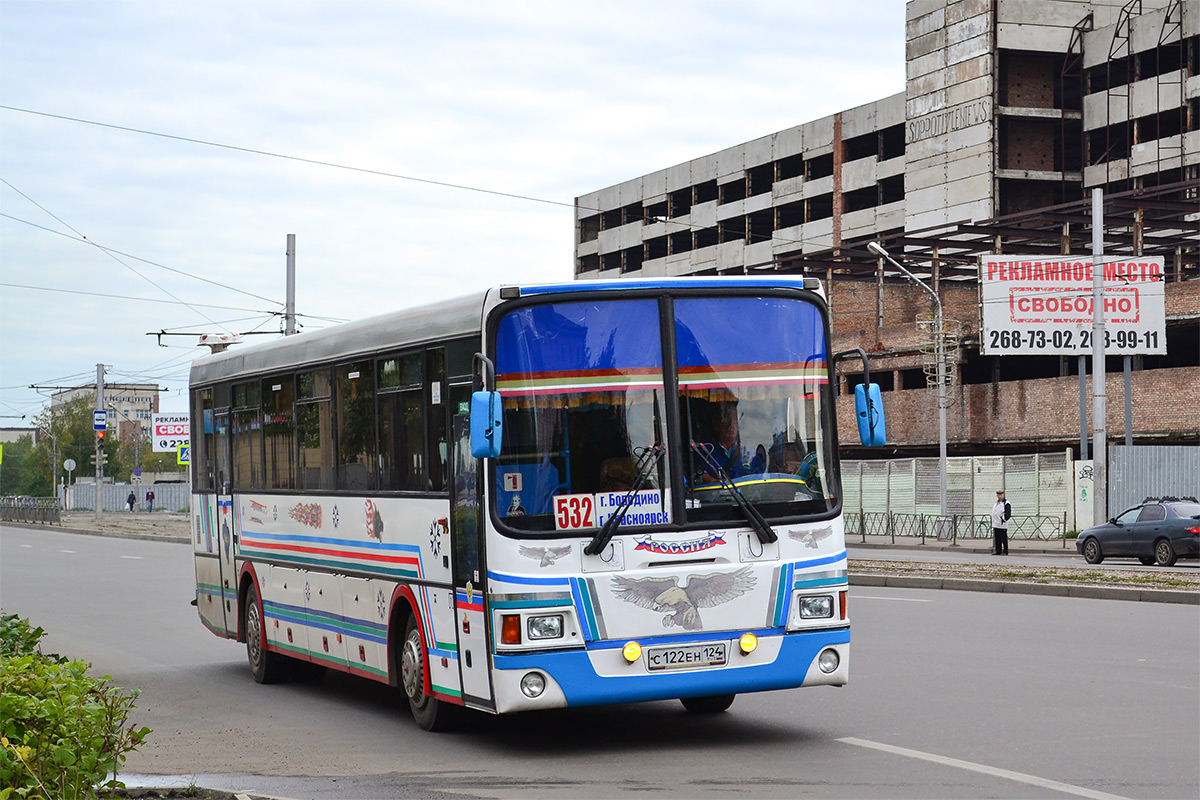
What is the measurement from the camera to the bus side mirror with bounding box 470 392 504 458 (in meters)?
8.80

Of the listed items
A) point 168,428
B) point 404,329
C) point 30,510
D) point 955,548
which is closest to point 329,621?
point 404,329

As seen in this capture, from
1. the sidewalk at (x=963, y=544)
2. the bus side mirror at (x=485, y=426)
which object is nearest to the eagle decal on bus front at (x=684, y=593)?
the bus side mirror at (x=485, y=426)

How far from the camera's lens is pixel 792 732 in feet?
33.3

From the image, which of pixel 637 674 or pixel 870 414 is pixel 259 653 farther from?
pixel 870 414

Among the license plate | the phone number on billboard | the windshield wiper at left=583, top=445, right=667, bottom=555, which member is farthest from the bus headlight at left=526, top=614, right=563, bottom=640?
the phone number on billboard

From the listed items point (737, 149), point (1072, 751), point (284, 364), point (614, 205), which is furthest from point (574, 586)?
point (614, 205)

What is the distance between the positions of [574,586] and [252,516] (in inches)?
224

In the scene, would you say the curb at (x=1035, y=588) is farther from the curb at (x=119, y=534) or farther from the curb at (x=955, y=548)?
the curb at (x=119, y=534)

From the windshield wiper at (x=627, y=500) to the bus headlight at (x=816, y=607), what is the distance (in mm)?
1247

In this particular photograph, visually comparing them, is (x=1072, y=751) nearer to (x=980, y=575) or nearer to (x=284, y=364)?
(x=284, y=364)

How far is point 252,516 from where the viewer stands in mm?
13961

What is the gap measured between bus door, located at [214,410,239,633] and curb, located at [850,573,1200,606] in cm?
1193

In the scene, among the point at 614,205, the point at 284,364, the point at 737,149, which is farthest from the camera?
the point at 614,205

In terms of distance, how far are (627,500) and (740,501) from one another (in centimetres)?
70
